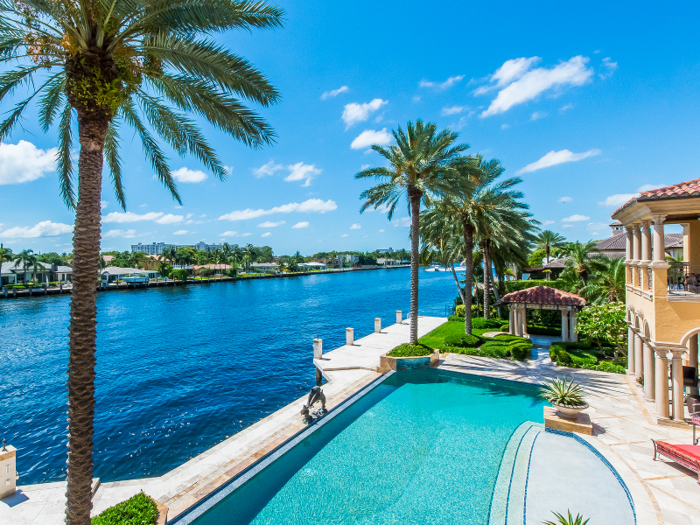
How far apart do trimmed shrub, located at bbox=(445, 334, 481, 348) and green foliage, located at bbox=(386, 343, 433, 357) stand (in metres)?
2.78

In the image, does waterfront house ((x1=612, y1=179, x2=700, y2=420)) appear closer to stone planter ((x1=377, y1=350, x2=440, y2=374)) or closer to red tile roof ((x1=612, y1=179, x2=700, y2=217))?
red tile roof ((x1=612, y1=179, x2=700, y2=217))

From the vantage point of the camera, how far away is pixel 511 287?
33.9 m

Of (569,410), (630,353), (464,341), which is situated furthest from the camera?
(464,341)

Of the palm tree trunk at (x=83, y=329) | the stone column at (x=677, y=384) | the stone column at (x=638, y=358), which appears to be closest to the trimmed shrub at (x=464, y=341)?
the stone column at (x=638, y=358)

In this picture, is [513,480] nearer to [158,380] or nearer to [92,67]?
[92,67]

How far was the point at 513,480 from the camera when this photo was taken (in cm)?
887

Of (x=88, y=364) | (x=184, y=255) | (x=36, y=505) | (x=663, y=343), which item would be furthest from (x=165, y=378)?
(x=184, y=255)

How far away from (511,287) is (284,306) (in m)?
33.8

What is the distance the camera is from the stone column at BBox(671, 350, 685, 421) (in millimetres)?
10555

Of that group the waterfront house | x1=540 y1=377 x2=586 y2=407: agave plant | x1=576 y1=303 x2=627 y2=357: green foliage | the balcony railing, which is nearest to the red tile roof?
the waterfront house

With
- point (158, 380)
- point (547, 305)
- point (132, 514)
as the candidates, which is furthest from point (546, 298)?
point (158, 380)

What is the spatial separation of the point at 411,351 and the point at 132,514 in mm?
13640

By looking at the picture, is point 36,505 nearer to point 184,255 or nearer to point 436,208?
point 436,208

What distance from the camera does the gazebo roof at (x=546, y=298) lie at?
21031mm
